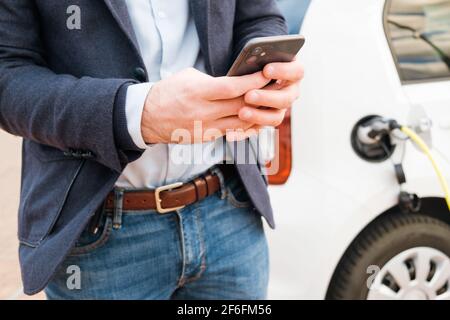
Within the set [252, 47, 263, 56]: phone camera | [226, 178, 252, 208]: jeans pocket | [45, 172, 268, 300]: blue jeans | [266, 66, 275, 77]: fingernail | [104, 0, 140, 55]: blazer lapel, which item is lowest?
[45, 172, 268, 300]: blue jeans

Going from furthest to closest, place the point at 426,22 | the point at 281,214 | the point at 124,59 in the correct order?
the point at 426,22
the point at 281,214
the point at 124,59

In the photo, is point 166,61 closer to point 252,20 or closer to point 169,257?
point 252,20

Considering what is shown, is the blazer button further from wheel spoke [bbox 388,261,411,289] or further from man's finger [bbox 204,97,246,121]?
wheel spoke [bbox 388,261,411,289]

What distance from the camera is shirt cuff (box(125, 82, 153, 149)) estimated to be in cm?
93

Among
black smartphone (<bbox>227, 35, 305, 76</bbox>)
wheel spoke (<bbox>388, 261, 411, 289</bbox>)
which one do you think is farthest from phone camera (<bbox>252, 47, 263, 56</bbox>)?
wheel spoke (<bbox>388, 261, 411, 289</bbox>)

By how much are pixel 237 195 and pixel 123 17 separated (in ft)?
1.72

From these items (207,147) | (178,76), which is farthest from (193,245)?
(178,76)

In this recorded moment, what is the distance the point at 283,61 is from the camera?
95 cm

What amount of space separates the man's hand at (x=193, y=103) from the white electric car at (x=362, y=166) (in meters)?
0.77

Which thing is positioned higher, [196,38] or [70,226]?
[196,38]

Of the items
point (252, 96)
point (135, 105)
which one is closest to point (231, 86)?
point (252, 96)
